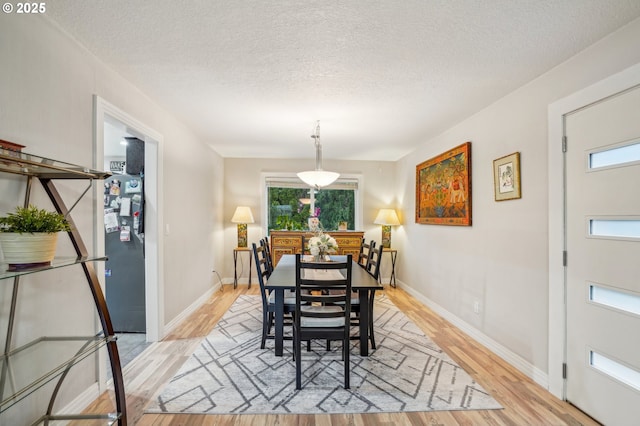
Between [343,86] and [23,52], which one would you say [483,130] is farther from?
[23,52]

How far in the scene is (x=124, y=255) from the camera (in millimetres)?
3172

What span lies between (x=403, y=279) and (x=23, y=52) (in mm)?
5228

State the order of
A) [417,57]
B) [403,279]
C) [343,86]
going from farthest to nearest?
1. [403,279]
2. [343,86]
3. [417,57]

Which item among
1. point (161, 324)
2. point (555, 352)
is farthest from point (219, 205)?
point (555, 352)

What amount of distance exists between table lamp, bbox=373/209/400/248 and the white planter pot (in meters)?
4.60

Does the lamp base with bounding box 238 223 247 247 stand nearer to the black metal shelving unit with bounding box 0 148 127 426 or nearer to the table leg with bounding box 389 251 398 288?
the table leg with bounding box 389 251 398 288

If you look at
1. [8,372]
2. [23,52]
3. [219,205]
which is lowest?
[8,372]

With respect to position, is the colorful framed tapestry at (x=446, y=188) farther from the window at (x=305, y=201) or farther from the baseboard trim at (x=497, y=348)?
the window at (x=305, y=201)

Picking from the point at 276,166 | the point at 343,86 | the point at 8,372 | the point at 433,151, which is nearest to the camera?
the point at 8,372

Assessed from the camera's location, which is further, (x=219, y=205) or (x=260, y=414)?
(x=219, y=205)

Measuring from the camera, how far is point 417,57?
2029 mm

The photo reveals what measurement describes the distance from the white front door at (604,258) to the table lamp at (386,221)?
320 cm

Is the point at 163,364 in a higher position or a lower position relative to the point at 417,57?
lower

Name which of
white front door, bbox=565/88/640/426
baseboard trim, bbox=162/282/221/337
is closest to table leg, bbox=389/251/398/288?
baseboard trim, bbox=162/282/221/337
